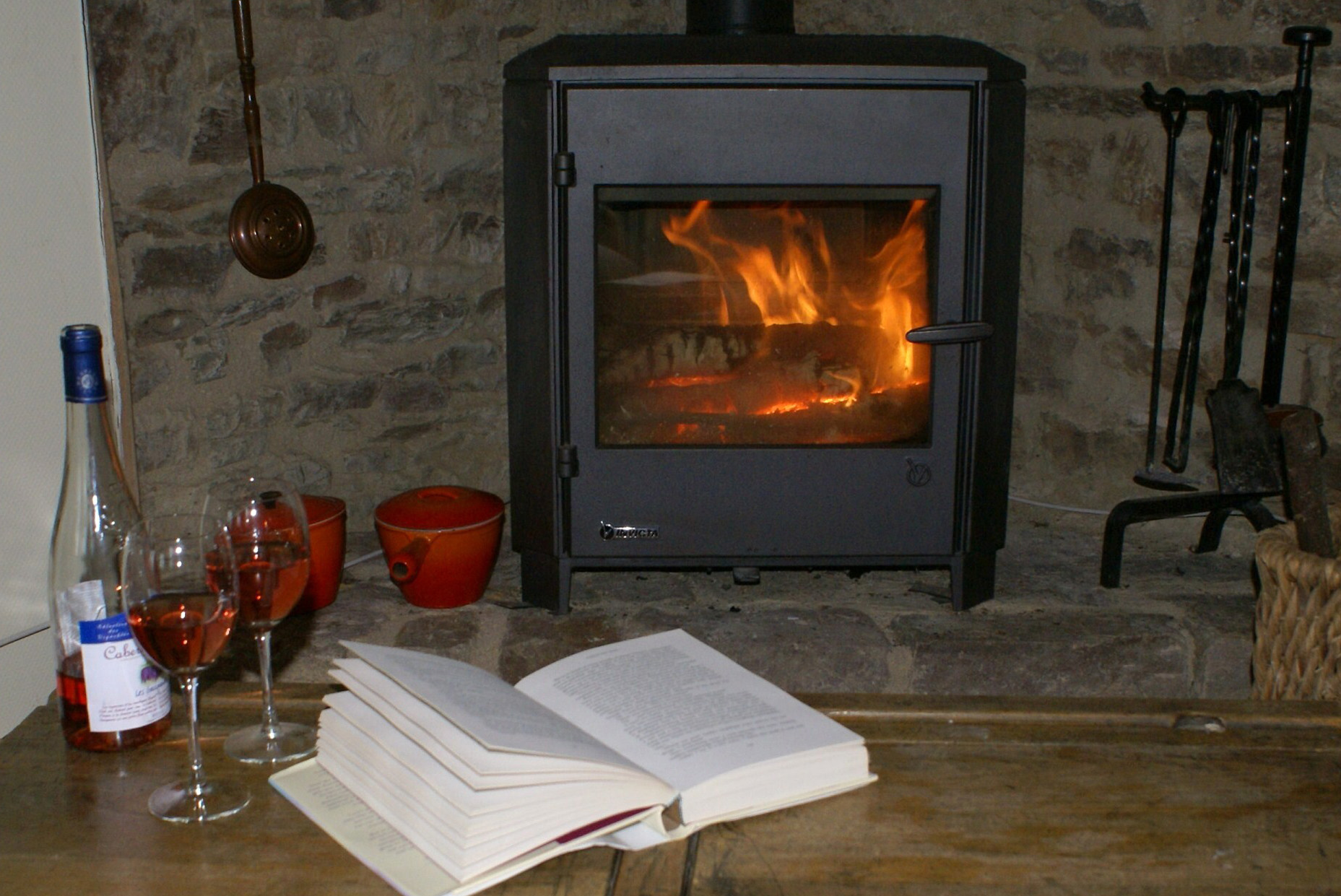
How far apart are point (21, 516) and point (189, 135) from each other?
67 centimetres

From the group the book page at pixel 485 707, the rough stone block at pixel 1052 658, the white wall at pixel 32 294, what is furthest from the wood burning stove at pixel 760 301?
the book page at pixel 485 707

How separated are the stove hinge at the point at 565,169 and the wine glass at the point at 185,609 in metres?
1.01

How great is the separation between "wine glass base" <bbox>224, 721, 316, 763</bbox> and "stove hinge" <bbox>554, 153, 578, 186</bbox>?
1.00m

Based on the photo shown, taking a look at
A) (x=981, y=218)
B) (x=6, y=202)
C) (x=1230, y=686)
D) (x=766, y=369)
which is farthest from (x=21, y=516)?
(x=1230, y=686)

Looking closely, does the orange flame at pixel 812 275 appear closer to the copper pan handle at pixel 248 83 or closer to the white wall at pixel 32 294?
the copper pan handle at pixel 248 83

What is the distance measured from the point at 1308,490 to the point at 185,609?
50.8 inches

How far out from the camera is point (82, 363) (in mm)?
1035

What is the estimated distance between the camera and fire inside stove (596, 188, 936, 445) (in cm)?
192

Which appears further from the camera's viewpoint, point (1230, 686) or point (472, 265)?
point (472, 265)

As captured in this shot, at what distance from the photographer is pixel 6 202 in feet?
5.70

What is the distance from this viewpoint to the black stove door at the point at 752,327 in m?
1.85

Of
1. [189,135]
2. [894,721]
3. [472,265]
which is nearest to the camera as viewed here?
[894,721]

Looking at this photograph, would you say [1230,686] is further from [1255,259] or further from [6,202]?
[6,202]

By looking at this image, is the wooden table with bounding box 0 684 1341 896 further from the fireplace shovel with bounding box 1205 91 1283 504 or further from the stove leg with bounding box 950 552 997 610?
the fireplace shovel with bounding box 1205 91 1283 504
